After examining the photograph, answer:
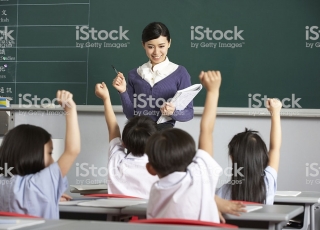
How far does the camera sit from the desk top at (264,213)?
75.9 inches

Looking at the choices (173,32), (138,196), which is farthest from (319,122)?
(138,196)

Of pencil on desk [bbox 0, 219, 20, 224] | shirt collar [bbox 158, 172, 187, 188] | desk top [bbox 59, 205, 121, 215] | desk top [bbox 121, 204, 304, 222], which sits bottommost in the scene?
desk top [bbox 59, 205, 121, 215]

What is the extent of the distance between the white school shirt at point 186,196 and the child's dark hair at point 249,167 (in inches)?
25.4

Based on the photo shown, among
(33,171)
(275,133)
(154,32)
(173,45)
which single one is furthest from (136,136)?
(173,45)

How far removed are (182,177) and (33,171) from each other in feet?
2.04

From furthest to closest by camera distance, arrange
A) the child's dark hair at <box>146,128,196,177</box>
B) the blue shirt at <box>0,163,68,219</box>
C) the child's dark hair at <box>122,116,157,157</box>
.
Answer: the child's dark hair at <box>122,116,157,157</box>, the blue shirt at <box>0,163,68,219</box>, the child's dark hair at <box>146,128,196,177</box>

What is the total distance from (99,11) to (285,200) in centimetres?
310

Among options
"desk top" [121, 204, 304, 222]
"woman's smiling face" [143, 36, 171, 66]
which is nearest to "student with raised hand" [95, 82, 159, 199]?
"desk top" [121, 204, 304, 222]

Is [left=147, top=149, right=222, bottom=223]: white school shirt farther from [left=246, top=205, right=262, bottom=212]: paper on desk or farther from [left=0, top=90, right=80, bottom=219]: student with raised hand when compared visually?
[left=0, top=90, right=80, bottom=219]: student with raised hand

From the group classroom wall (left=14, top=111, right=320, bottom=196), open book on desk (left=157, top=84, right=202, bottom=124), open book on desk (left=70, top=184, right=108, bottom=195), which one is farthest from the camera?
classroom wall (left=14, top=111, right=320, bottom=196)

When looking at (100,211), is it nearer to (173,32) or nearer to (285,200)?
(285,200)

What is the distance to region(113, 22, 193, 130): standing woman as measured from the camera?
12.6 ft

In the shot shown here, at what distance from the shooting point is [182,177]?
2.00 meters

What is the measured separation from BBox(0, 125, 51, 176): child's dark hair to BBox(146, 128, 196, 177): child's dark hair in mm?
458
